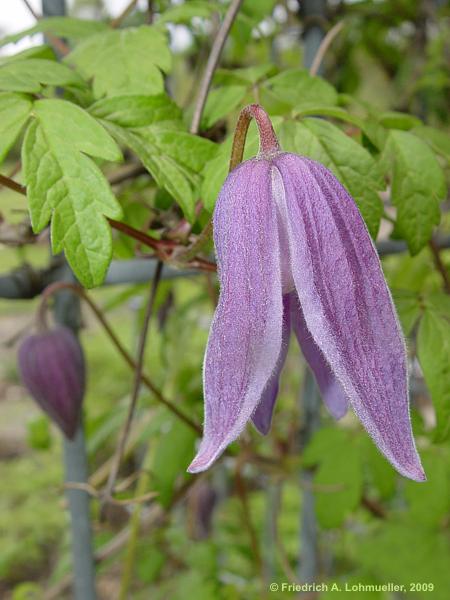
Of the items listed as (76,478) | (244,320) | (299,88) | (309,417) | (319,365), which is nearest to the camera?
(244,320)

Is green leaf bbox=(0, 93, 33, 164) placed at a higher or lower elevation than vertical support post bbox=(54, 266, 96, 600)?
higher

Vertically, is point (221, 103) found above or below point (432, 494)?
above

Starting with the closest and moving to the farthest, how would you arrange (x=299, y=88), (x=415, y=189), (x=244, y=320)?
(x=244, y=320)
(x=415, y=189)
(x=299, y=88)

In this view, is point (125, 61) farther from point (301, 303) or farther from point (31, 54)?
point (301, 303)

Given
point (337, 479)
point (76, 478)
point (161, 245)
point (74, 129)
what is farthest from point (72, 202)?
point (337, 479)

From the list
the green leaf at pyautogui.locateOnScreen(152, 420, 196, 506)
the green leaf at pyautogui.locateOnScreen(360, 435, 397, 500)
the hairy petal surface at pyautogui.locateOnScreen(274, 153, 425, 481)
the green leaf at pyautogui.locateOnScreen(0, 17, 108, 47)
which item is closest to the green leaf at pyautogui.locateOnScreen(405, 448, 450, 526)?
the green leaf at pyautogui.locateOnScreen(360, 435, 397, 500)

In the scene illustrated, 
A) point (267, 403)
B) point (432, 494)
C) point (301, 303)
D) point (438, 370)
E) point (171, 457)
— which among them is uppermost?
point (301, 303)

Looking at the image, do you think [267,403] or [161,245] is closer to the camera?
[267,403]

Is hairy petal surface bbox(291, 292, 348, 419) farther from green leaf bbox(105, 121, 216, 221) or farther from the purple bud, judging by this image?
the purple bud
